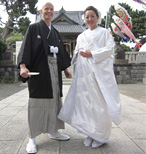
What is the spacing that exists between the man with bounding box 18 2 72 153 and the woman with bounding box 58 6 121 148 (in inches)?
8.0

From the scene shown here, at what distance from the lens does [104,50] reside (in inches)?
72.1

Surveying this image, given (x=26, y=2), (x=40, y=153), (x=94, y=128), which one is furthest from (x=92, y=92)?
(x=26, y=2)

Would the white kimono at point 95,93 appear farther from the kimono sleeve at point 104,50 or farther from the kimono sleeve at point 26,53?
the kimono sleeve at point 26,53

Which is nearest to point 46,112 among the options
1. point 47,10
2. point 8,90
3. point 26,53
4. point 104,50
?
point 26,53

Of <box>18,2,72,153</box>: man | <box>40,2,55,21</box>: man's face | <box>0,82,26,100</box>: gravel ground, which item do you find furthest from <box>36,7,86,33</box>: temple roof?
<box>18,2,72,153</box>: man

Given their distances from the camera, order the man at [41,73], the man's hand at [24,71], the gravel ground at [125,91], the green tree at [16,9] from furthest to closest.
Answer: the green tree at [16,9]
the gravel ground at [125,91]
the man at [41,73]
the man's hand at [24,71]

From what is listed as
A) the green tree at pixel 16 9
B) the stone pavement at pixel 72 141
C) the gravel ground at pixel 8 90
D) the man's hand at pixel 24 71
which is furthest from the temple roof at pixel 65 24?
the man's hand at pixel 24 71

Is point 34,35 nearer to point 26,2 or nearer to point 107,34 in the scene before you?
point 107,34

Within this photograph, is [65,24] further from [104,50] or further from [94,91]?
[94,91]

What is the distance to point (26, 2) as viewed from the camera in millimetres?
15805

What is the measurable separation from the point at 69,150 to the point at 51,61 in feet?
3.48

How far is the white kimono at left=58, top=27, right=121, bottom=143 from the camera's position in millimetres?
1834

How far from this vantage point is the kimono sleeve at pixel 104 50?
5.98 feet

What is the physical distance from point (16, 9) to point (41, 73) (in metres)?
16.5
